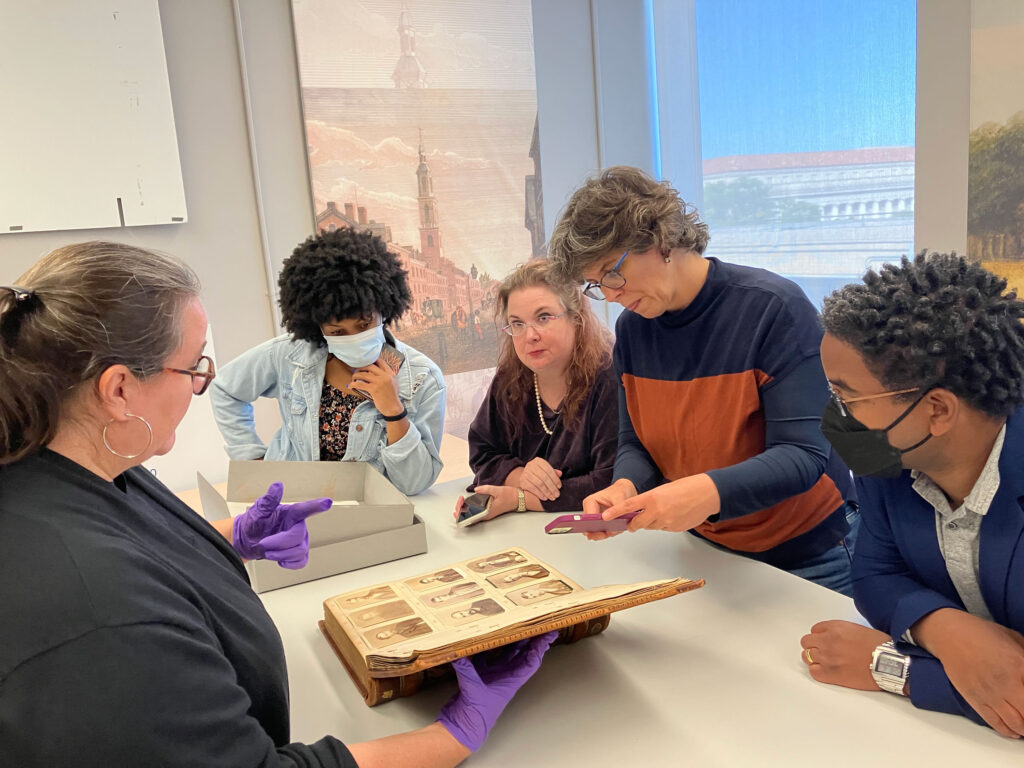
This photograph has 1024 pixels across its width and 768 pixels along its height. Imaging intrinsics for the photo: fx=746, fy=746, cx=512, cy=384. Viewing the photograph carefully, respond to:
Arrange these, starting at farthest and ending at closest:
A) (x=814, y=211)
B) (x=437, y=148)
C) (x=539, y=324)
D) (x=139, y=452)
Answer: (x=437, y=148), (x=814, y=211), (x=539, y=324), (x=139, y=452)

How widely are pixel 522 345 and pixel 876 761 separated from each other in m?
1.28

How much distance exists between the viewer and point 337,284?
204 centimetres

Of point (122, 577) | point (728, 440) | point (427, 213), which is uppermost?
point (427, 213)

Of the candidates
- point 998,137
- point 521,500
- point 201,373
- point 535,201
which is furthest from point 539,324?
point 535,201

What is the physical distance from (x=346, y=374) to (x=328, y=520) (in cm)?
73

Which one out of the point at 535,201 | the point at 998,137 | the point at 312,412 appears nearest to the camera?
the point at 312,412

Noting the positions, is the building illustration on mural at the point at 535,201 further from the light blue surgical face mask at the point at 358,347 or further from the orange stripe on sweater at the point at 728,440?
the orange stripe on sweater at the point at 728,440

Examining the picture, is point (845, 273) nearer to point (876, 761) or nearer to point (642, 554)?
point (642, 554)

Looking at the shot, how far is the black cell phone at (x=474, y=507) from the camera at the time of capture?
1.75m

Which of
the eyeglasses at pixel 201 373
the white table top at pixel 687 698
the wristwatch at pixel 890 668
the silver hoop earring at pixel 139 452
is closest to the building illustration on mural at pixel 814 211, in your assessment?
the white table top at pixel 687 698

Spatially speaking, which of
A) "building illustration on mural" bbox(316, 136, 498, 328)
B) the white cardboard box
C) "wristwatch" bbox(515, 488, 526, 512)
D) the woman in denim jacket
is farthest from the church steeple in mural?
"wristwatch" bbox(515, 488, 526, 512)

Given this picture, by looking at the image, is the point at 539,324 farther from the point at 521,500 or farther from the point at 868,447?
the point at 868,447

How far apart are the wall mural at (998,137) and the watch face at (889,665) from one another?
1.74 m

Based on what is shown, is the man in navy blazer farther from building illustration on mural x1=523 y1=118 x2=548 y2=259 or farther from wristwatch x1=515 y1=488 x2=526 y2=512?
building illustration on mural x1=523 y1=118 x2=548 y2=259
